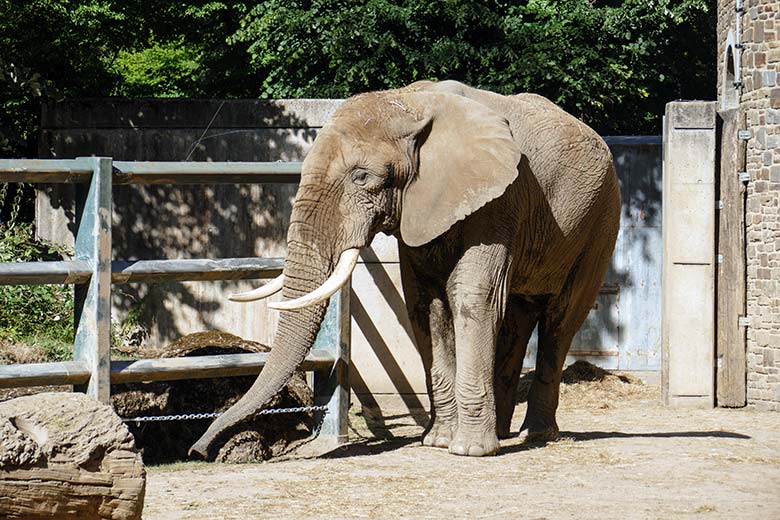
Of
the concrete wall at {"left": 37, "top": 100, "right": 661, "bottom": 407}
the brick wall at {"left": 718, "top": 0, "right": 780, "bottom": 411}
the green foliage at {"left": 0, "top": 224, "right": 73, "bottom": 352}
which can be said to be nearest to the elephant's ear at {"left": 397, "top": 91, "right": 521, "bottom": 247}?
the green foliage at {"left": 0, "top": 224, "right": 73, "bottom": 352}

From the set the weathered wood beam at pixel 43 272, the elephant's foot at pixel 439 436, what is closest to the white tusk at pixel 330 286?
the weathered wood beam at pixel 43 272

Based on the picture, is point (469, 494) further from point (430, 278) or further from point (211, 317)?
point (211, 317)

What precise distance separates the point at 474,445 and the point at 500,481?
2.66ft

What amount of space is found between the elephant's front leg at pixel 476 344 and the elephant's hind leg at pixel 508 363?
3.61 feet

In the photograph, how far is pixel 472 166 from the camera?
8180 mm

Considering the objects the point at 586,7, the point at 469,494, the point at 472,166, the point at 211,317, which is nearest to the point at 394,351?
the point at 211,317

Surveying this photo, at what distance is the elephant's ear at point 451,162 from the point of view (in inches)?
319

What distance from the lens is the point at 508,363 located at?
9438 mm

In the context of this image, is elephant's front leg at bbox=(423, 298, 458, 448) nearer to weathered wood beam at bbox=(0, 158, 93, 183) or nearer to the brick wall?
weathered wood beam at bbox=(0, 158, 93, 183)

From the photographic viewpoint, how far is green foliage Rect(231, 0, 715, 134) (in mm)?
16922

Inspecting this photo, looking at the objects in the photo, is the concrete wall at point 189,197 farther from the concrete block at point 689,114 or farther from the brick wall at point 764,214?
the brick wall at point 764,214

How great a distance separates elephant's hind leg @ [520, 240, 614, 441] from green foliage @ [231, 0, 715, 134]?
740cm

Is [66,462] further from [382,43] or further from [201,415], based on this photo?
[382,43]

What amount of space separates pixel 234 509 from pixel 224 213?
15.8 ft
